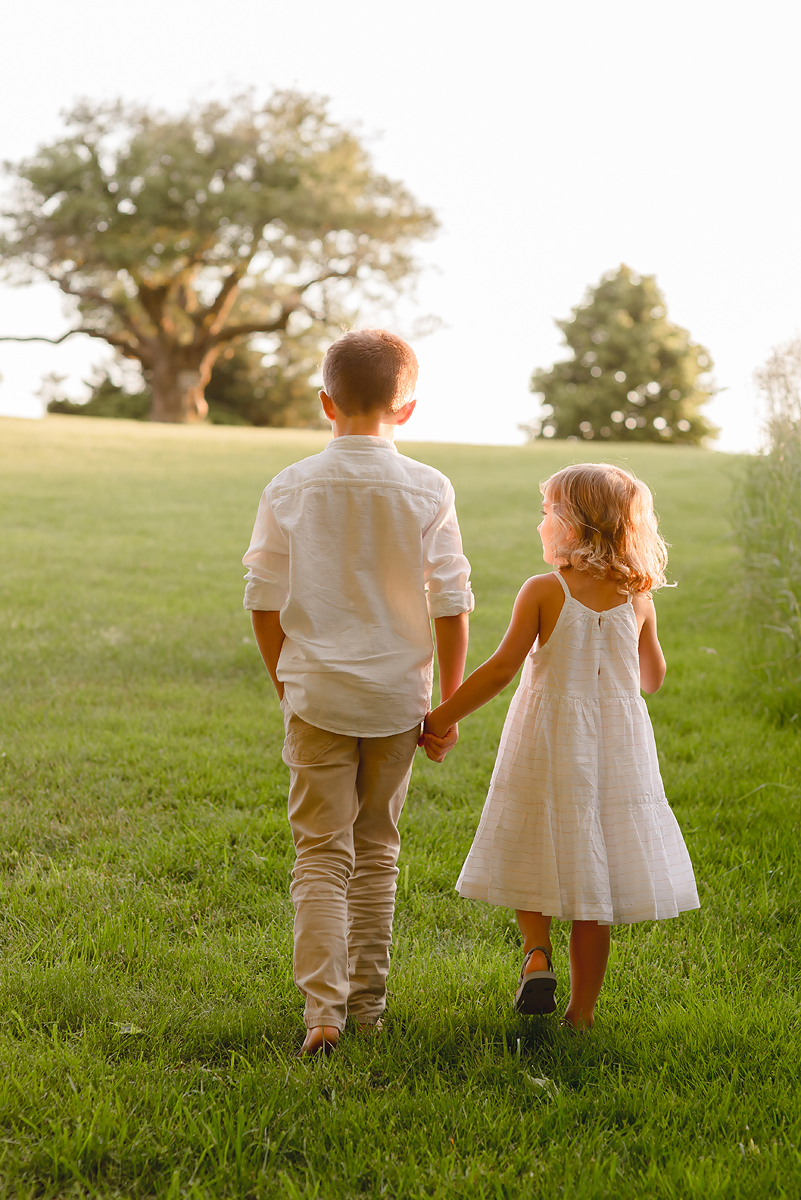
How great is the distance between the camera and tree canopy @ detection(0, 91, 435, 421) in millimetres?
33344

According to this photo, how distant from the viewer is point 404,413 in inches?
104

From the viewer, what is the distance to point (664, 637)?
7641mm

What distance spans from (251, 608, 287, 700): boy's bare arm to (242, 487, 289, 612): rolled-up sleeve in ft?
0.08

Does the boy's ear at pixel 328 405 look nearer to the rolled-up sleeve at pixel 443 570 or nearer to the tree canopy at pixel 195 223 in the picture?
the rolled-up sleeve at pixel 443 570

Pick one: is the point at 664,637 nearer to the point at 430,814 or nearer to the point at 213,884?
the point at 430,814

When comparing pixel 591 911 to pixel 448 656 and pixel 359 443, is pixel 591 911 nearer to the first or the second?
pixel 448 656

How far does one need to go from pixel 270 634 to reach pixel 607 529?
91 centimetres

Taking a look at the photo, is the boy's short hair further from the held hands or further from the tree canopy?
the tree canopy

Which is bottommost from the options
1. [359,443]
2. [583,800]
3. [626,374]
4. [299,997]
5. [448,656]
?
[299,997]

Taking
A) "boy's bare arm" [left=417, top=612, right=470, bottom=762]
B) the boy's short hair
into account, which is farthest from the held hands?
the boy's short hair

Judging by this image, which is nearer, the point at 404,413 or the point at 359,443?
the point at 359,443

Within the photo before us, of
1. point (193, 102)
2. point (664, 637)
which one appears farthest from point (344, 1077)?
point (193, 102)

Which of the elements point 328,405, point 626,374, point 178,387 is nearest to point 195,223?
point 178,387

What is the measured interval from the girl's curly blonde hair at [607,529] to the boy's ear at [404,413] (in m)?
0.44
